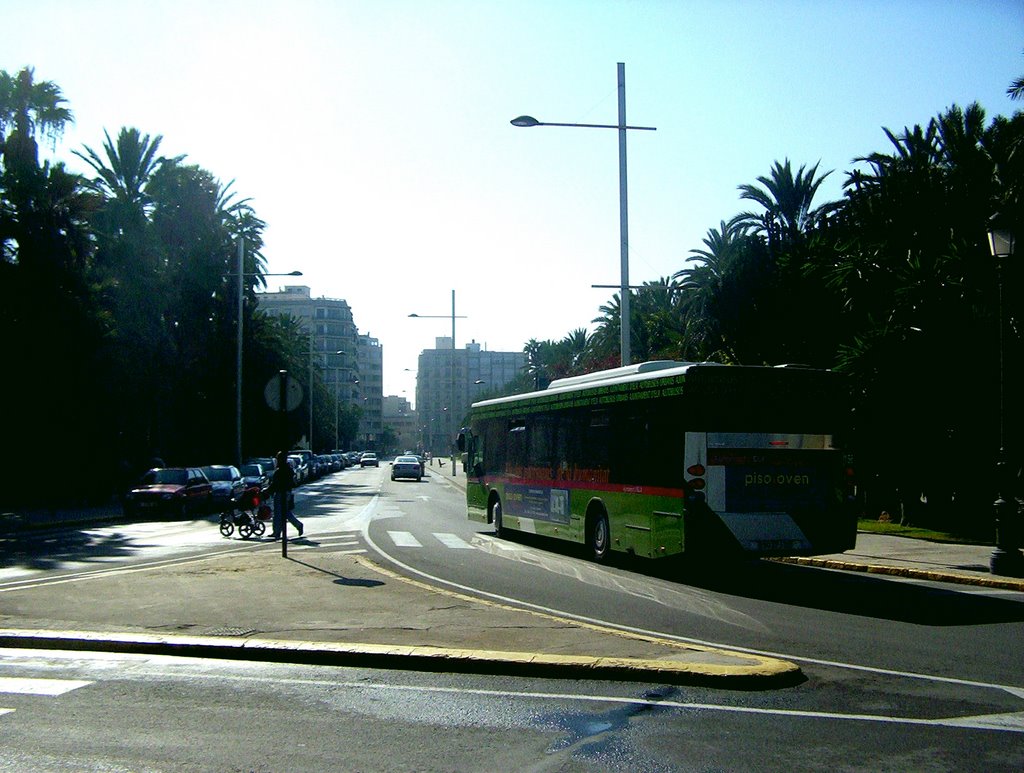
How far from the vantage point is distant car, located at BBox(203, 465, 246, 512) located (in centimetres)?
3647

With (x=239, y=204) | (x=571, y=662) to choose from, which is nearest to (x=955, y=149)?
(x=571, y=662)

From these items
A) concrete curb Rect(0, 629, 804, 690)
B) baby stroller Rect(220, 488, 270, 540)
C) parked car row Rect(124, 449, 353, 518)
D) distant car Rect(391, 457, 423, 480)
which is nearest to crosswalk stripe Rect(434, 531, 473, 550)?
baby stroller Rect(220, 488, 270, 540)

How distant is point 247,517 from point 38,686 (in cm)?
1590

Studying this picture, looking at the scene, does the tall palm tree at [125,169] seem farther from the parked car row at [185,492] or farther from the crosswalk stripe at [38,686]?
the crosswalk stripe at [38,686]

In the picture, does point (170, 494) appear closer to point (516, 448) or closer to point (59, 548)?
point (59, 548)

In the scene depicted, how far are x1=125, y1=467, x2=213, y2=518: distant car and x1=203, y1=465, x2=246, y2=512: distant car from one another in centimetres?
178

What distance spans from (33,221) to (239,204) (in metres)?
26.1

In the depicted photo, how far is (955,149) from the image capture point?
2633 centimetres

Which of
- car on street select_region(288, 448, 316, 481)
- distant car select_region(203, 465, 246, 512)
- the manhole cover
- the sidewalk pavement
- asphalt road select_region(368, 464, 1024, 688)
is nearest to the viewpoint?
the sidewalk pavement

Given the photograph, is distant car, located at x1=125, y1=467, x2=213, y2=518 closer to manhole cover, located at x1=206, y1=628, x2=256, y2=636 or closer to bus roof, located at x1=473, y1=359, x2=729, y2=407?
bus roof, located at x1=473, y1=359, x2=729, y2=407

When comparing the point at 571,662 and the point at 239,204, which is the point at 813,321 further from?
the point at 239,204

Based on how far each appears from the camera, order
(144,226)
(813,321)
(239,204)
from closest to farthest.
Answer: (813,321), (144,226), (239,204)

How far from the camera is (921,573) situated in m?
15.5

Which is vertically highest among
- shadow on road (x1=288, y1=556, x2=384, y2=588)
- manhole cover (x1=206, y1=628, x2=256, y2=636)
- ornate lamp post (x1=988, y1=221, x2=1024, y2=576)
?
ornate lamp post (x1=988, y1=221, x2=1024, y2=576)
